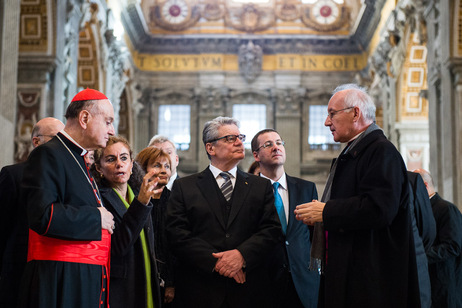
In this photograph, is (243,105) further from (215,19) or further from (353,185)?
(353,185)

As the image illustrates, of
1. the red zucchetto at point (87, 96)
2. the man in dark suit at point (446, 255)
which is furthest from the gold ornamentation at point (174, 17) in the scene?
the red zucchetto at point (87, 96)

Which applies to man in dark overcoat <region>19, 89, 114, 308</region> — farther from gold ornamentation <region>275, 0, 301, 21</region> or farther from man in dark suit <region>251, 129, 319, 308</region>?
gold ornamentation <region>275, 0, 301, 21</region>

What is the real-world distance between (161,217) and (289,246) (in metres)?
1.05

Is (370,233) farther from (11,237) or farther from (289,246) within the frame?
(11,237)

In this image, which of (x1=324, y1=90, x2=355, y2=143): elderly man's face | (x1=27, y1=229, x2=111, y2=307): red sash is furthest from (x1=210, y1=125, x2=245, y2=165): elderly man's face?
(x1=27, y1=229, x2=111, y2=307): red sash

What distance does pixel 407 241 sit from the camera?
3768mm

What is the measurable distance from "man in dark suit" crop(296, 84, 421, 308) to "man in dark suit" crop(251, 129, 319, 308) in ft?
2.73

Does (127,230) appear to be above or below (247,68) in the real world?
below

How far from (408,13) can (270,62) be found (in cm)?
856

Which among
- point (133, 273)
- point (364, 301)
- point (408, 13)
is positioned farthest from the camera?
point (408, 13)

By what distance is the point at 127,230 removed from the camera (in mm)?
4059

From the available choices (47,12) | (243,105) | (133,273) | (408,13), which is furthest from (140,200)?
(243,105)

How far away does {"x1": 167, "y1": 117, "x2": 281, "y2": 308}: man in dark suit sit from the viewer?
432 centimetres

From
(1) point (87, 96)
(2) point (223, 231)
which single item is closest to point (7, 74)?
(1) point (87, 96)
